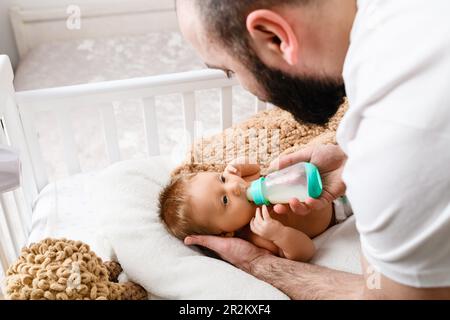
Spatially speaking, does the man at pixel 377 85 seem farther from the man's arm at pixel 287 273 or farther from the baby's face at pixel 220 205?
the baby's face at pixel 220 205

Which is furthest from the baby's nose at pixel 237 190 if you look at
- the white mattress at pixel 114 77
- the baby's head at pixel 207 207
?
the white mattress at pixel 114 77

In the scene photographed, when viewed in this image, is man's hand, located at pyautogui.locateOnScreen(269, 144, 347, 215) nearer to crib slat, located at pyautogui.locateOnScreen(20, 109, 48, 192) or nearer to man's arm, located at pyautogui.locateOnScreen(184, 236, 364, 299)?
man's arm, located at pyautogui.locateOnScreen(184, 236, 364, 299)

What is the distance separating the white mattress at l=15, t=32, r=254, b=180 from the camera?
1672mm

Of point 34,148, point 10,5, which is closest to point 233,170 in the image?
point 34,148

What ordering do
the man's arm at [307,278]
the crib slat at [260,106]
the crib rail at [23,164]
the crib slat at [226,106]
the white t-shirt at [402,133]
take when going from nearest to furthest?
the white t-shirt at [402,133] → the man's arm at [307,278] → the crib rail at [23,164] → the crib slat at [226,106] → the crib slat at [260,106]

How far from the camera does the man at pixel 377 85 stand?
1.91 ft

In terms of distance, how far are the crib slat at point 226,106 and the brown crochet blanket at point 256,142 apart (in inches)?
2.6

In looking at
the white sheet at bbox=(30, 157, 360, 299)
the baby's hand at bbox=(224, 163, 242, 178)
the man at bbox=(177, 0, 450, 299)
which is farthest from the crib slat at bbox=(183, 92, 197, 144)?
the man at bbox=(177, 0, 450, 299)

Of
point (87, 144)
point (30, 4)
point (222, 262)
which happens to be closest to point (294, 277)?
point (222, 262)

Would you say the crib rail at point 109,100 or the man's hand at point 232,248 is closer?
the man's hand at point 232,248

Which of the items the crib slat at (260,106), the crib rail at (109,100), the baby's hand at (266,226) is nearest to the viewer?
the baby's hand at (266,226)

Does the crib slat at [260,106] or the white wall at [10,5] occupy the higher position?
the white wall at [10,5]

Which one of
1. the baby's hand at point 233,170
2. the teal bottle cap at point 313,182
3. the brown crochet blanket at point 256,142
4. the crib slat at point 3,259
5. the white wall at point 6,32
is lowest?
the crib slat at point 3,259

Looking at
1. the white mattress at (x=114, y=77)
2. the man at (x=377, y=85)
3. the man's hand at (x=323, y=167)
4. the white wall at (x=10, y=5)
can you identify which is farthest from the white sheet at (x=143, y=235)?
the white wall at (x=10, y=5)
